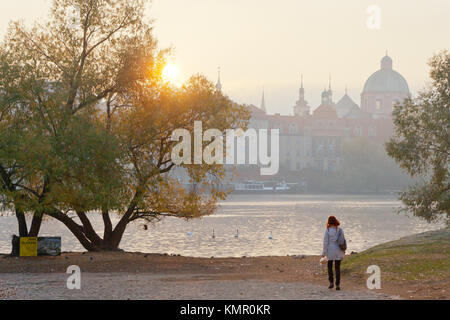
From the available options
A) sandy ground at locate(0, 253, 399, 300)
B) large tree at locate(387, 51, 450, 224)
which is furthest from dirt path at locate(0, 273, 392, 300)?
large tree at locate(387, 51, 450, 224)

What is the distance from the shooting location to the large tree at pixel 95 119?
2194cm

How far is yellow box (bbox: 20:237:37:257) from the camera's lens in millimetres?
23531

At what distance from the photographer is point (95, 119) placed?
24.0 m

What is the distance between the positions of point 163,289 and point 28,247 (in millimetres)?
9032

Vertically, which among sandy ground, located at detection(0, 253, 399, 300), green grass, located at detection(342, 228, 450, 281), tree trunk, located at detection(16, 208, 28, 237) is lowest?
sandy ground, located at detection(0, 253, 399, 300)

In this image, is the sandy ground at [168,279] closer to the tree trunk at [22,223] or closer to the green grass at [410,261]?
the green grass at [410,261]

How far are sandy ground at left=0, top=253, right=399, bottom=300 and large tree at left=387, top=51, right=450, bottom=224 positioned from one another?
4280 mm

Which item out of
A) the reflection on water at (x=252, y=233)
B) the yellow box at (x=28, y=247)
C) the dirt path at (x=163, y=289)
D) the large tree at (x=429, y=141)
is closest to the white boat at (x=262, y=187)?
the reflection on water at (x=252, y=233)

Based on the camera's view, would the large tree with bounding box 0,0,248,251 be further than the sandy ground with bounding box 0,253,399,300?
Yes

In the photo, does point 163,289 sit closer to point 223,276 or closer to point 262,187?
point 223,276

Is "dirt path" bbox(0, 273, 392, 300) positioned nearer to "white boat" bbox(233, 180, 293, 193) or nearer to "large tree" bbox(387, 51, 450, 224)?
"large tree" bbox(387, 51, 450, 224)

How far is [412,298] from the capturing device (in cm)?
1464
